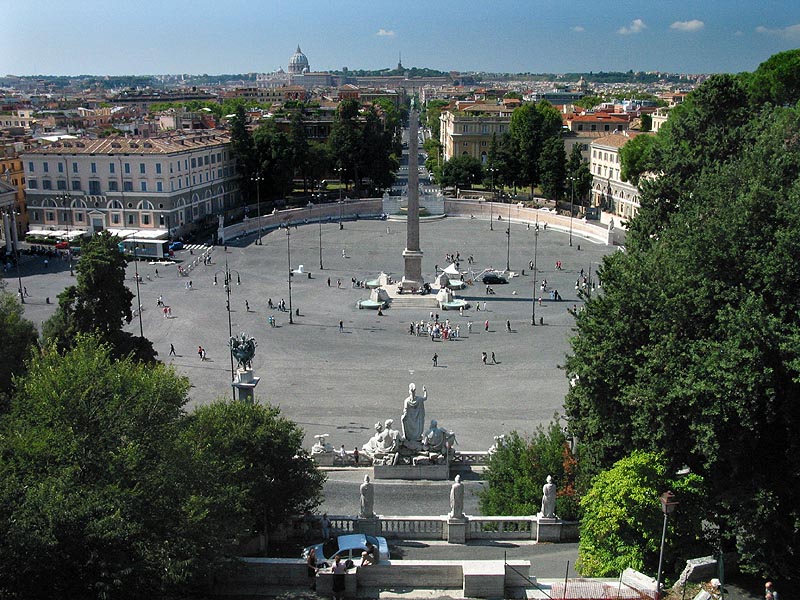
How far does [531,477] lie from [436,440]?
166 inches

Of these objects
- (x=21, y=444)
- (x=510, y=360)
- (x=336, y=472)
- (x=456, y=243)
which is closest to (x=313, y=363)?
(x=510, y=360)

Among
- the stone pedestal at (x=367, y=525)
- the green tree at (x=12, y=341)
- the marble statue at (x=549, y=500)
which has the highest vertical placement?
the green tree at (x=12, y=341)

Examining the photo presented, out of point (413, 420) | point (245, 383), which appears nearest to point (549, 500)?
point (413, 420)

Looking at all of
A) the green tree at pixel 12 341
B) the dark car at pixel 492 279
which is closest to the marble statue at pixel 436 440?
the green tree at pixel 12 341

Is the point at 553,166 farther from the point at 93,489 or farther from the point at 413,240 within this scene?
the point at 93,489

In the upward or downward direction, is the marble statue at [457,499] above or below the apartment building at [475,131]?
below

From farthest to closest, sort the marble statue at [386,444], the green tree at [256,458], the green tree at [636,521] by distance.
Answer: the marble statue at [386,444]
the green tree at [256,458]
the green tree at [636,521]

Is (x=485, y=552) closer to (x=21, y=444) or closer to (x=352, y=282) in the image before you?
(x=21, y=444)

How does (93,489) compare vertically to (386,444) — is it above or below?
above

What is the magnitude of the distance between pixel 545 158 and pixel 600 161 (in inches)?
291

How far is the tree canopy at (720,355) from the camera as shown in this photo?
15016mm

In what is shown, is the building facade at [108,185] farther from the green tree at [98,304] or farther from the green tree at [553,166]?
the green tree at [98,304]

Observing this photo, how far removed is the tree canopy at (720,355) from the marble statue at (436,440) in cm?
434

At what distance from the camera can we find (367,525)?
1767 cm
